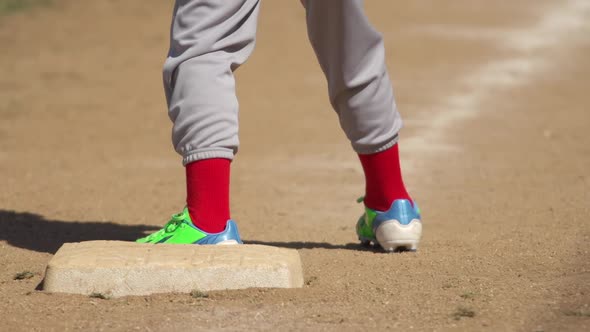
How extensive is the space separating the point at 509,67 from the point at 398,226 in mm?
4664

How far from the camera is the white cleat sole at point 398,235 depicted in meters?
3.23

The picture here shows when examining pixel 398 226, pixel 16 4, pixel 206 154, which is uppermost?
pixel 206 154

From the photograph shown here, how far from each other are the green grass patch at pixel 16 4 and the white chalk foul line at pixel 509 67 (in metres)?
3.88

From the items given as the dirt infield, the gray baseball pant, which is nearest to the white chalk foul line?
the dirt infield

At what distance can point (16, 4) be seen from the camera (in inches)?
399

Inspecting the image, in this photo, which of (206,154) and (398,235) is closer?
(206,154)

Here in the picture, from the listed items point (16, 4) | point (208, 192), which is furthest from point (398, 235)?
point (16, 4)

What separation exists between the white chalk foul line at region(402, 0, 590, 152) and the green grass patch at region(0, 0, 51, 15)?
3885 mm

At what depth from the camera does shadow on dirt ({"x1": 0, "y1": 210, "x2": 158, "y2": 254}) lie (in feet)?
11.5

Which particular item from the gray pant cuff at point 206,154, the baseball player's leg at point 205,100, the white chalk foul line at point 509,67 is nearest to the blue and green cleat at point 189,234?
the baseball player's leg at point 205,100

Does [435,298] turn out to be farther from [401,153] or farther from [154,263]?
[401,153]

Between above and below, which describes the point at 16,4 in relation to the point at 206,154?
below

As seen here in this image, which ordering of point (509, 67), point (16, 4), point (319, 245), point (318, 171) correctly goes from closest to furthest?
point (319, 245)
point (318, 171)
point (509, 67)
point (16, 4)

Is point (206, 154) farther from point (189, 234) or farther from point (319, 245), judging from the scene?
point (319, 245)
